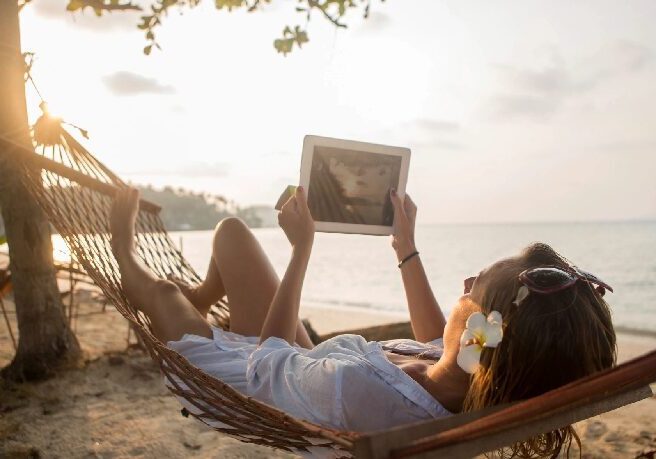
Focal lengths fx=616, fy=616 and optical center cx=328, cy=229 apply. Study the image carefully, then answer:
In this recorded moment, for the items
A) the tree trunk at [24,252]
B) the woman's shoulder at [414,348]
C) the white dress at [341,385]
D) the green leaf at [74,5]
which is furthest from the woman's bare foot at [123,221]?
the green leaf at [74,5]

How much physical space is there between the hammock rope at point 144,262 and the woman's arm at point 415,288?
621 mm

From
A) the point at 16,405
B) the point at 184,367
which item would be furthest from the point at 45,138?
the point at 184,367

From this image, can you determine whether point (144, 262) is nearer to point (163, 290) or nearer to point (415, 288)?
point (163, 290)

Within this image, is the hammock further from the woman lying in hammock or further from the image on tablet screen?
the image on tablet screen

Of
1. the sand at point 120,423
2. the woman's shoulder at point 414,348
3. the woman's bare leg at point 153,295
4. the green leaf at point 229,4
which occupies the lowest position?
the sand at point 120,423

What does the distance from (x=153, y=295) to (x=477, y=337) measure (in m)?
1.12

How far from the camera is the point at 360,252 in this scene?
92.5 ft

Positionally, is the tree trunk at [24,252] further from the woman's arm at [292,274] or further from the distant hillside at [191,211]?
the distant hillside at [191,211]

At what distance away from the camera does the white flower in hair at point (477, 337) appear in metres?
1.10

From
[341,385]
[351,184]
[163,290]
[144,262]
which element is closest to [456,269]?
[144,262]

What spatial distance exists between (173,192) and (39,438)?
48580 mm

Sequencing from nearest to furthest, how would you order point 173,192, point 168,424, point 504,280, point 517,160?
point 504,280 < point 168,424 < point 517,160 < point 173,192

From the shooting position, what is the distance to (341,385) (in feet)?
4.19

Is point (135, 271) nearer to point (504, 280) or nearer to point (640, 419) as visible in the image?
point (504, 280)
